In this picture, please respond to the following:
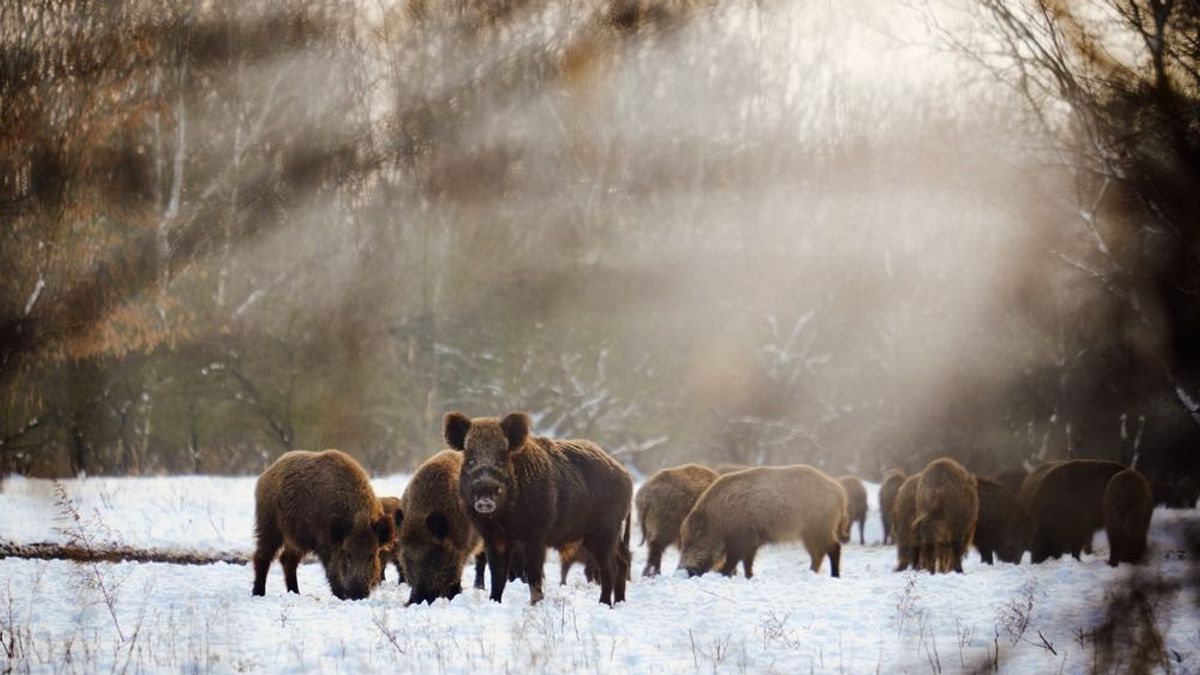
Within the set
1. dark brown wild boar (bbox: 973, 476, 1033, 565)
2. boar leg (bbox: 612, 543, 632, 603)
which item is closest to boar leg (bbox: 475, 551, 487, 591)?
boar leg (bbox: 612, 543, 632, 603)

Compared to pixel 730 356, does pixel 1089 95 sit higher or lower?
higher

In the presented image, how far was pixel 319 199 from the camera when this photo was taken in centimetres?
2762

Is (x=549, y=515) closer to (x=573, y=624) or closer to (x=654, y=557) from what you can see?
(x=573, y=624)

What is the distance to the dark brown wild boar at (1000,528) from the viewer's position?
56.7 feet

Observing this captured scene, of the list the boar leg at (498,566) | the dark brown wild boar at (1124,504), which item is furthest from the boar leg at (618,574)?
the dark brown wild boar at (1124,504)

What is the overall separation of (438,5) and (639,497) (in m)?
14.2

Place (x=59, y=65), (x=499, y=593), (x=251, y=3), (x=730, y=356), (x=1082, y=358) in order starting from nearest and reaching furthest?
(x=499, y=593)
(x=59, y=65)
(x=251, y=3)
(x=1082, y=358)
(x=730, y=356)

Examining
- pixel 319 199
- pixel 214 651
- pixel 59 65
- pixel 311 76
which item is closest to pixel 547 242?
pixel 319 199

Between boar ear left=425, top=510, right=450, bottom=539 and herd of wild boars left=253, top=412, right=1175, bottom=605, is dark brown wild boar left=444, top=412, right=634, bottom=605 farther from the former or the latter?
boar ear left=425, top=510, right=450, bottom=539

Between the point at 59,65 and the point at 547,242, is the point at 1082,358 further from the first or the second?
the point at 59,65

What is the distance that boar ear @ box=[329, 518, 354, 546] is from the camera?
10.7 meters

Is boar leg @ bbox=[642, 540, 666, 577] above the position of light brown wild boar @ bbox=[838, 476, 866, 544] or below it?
above

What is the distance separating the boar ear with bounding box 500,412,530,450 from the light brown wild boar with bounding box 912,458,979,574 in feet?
25.3

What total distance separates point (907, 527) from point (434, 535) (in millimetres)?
8274
